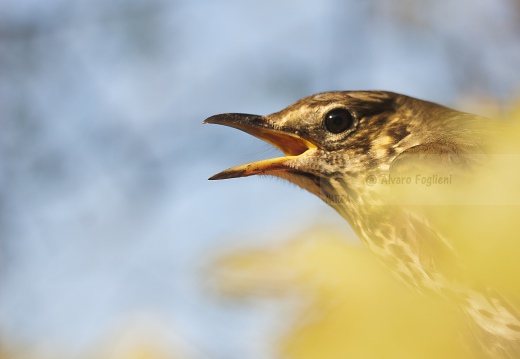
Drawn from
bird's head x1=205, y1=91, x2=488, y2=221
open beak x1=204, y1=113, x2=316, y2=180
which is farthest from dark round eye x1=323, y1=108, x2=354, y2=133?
open beak x1=204, y1=113, x2=316, y2=180

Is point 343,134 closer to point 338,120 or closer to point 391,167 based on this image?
point 338,120

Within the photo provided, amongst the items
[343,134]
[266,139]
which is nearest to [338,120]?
[343,134]

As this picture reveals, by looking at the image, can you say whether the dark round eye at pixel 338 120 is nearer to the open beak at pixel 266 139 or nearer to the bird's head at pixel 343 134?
the bird's head at pixel 343 134

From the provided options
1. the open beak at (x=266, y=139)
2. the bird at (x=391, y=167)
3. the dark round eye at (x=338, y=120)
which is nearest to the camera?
the bird at (x=391, y=167)

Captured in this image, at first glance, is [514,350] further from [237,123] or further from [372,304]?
[237,123]

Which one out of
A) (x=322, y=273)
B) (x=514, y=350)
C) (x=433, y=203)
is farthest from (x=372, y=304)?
(x=514, y=350)

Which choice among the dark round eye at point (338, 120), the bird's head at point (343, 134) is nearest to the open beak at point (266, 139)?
the bird's head at point (343, 134)

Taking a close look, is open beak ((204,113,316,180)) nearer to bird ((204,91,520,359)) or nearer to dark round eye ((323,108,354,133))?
bird ((204,91,520,359))
